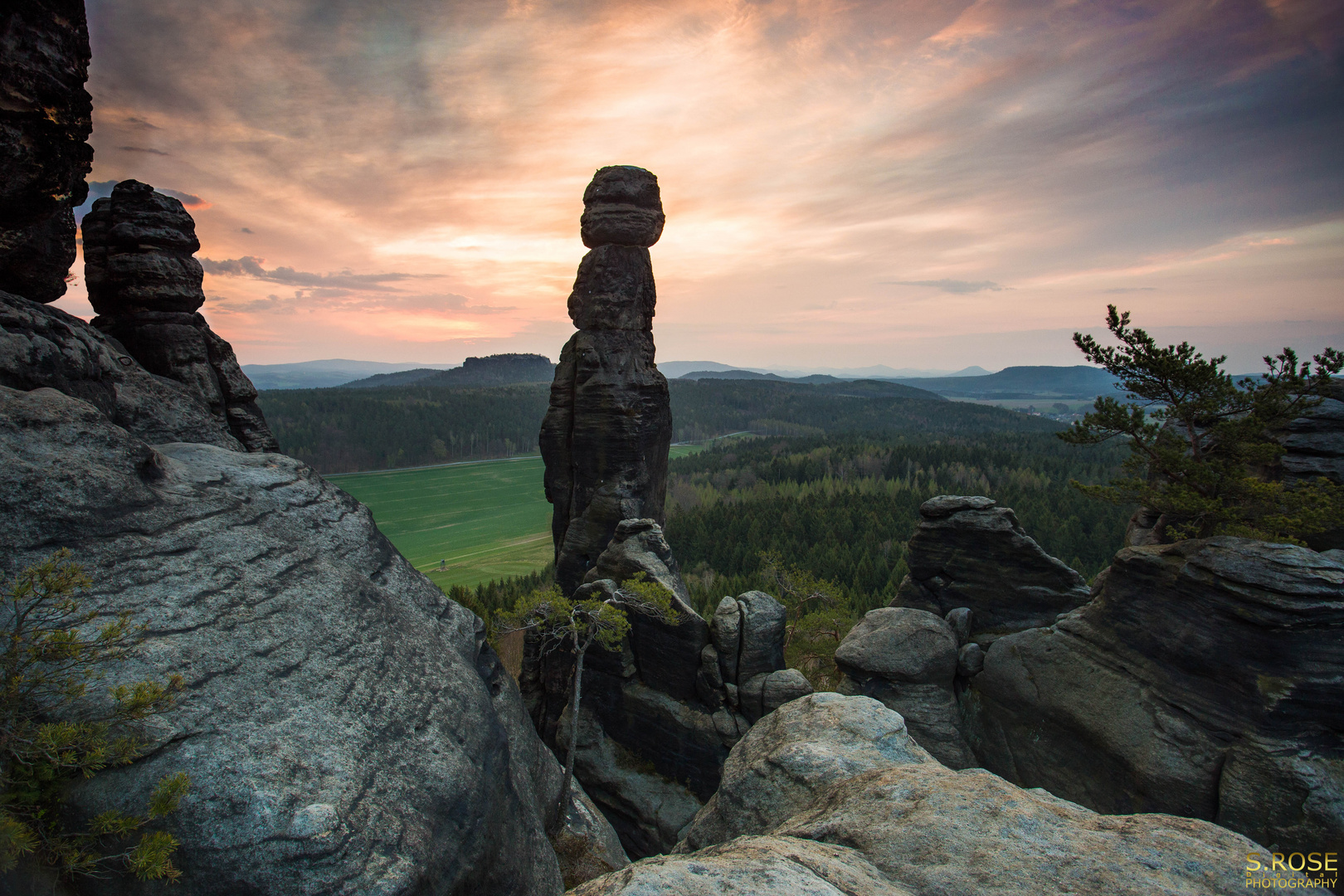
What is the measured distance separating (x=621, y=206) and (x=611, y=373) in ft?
30.8

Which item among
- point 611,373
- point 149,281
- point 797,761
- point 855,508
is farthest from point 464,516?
point 797,761

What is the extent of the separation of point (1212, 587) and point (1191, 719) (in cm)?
352

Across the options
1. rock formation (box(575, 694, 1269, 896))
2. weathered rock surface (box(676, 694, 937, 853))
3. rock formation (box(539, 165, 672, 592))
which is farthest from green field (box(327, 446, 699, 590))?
rock formation (box(575, 694, 1269, 896))

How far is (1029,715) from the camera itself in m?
18.7

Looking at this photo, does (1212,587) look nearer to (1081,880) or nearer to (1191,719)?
(1191,719)

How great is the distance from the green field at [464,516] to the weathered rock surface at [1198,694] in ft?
170

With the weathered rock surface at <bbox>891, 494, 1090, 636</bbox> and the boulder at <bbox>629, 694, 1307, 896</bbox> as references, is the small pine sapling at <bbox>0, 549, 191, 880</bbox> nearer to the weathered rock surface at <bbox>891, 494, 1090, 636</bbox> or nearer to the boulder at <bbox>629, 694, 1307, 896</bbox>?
the boulder at <bbox>629, 694, 1307, 896</bbox>

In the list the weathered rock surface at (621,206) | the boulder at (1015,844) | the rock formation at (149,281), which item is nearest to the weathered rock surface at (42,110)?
the rock formation at (149,281)

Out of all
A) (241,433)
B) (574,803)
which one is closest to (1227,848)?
(574,803)

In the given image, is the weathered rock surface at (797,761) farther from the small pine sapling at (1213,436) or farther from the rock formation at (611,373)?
the rock formation at (611,373)

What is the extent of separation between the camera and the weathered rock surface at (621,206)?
107 ft

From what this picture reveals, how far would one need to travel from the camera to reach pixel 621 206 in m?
32.6

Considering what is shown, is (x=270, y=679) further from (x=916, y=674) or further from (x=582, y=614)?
(x=916, y=674)

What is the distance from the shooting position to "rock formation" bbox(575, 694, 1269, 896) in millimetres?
7156
